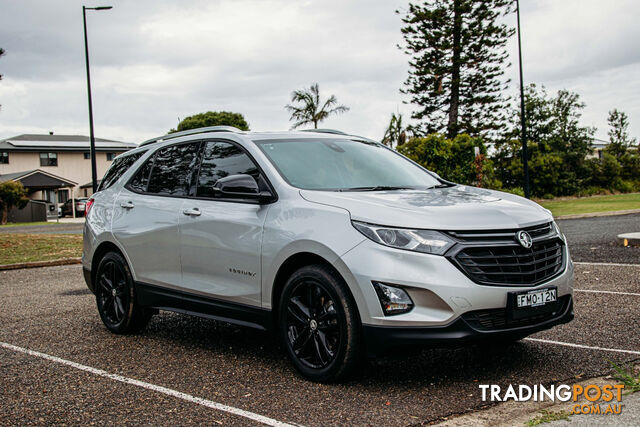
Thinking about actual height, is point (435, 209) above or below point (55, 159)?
below

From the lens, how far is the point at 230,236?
525 cm

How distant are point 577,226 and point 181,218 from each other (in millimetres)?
16318

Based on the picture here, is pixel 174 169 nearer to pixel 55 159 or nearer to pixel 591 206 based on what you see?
pixel 591 206

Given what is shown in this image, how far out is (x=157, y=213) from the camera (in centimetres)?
611

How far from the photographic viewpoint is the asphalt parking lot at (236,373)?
4125mm

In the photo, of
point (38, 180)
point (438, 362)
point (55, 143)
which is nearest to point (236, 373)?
point (438, 362)

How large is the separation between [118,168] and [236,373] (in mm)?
3187

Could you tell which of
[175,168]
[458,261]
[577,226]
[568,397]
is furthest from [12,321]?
[577,226]

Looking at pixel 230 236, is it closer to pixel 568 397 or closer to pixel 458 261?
pixel 458 261

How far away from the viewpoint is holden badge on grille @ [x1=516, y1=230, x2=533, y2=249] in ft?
14.2

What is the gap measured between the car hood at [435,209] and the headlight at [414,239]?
4 cm

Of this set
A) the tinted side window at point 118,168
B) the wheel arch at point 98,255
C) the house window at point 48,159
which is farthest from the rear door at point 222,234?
the house window at point 48,159

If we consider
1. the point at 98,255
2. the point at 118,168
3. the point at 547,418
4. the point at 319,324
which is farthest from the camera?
the point at 118,168

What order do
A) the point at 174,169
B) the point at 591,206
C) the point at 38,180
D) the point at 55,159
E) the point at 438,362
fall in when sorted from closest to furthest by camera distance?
the point at 438,362 < the point at 174,169 < the point at 591,206 < the point at 38,180 < the point at 55,159
